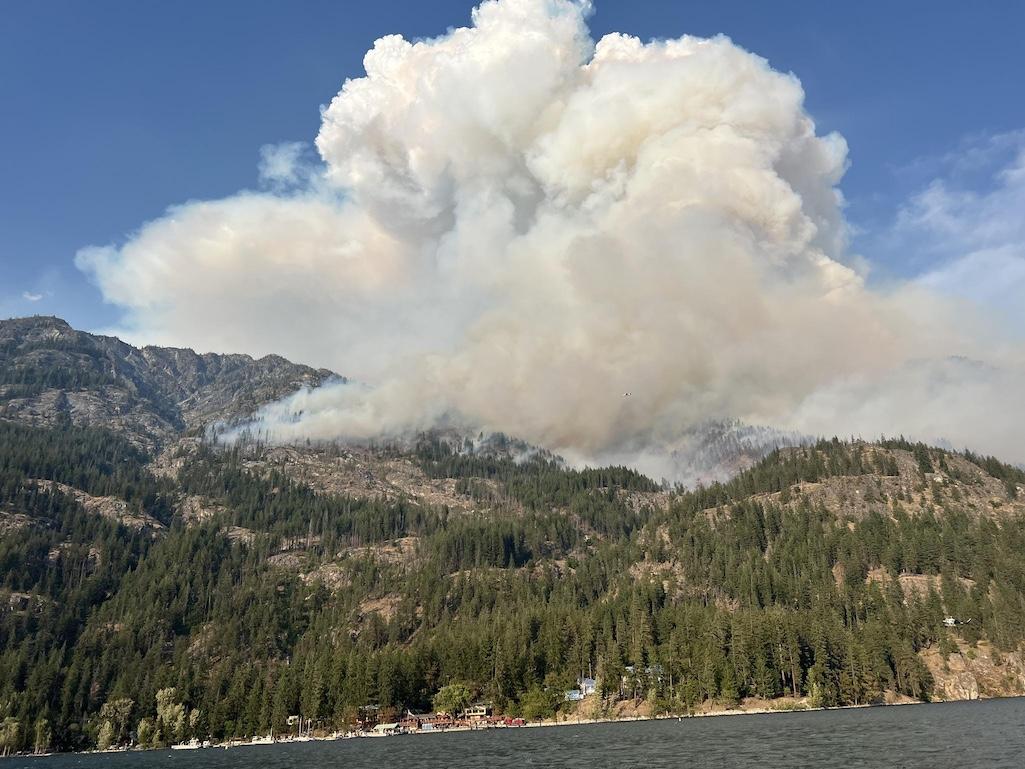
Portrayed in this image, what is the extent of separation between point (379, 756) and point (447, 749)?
50.8 feet

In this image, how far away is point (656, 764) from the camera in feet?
339

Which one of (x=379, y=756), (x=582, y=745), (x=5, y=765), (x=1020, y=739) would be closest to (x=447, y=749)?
(x=379, y=756)

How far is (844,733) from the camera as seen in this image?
447 feet

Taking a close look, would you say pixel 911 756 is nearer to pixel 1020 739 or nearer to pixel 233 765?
pixel 1020 739

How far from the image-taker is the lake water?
100375mm

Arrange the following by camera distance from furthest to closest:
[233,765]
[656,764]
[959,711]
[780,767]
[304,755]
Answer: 1. [959,711]
2. [304,755]
3. [233,765]
4. [656,764]
5. [780,767]

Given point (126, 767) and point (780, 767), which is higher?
point (780, 767)

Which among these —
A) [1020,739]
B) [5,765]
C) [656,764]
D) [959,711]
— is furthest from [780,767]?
[5,765]

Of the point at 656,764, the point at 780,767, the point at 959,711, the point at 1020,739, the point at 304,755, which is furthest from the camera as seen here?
the point at 959,711

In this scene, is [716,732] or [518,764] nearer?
[518,764]

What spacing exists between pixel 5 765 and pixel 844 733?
203232mm

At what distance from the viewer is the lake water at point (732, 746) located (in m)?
100

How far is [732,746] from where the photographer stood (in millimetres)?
124062

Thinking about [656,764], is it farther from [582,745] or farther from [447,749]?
[447,749]
